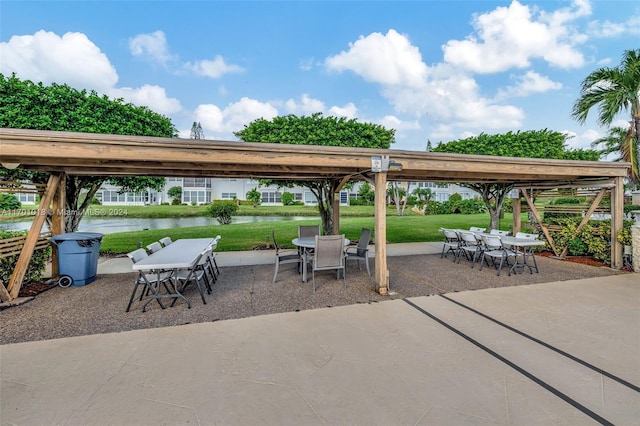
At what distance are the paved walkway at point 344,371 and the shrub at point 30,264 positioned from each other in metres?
2.40

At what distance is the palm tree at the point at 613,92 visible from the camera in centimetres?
829

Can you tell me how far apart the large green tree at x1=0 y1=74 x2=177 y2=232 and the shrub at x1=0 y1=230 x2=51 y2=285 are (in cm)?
175

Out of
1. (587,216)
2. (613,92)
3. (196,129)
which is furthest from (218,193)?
(613,92)

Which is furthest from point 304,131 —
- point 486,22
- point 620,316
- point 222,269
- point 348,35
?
point 620,316

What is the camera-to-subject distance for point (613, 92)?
8.52 m

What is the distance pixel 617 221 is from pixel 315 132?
9.63m

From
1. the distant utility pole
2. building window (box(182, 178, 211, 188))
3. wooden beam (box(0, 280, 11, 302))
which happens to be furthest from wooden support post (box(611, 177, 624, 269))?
the distant utility pole

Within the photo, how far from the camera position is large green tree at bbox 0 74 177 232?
251 inches

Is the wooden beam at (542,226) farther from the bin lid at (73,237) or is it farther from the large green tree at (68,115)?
the large green tree at (68,115)

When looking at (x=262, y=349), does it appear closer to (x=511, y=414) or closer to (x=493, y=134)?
(x=511, y=414)

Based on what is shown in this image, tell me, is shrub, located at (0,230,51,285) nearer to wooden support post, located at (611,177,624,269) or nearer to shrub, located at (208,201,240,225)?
shrub, located at (208,201,240,225)

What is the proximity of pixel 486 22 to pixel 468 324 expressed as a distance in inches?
439

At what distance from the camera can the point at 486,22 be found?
9867mm

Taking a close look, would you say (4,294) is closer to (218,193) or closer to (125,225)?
(125,225)
